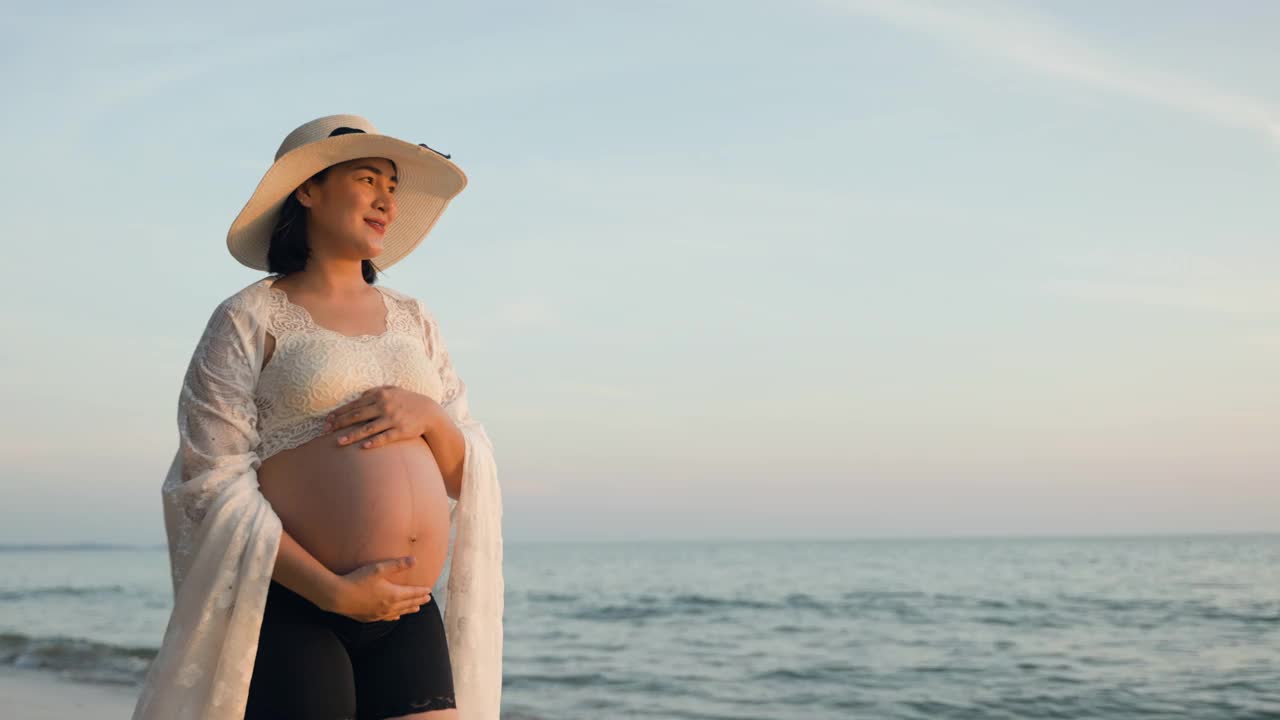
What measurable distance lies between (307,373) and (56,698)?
6.13 m

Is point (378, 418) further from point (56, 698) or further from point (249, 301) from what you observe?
point (56, 698)

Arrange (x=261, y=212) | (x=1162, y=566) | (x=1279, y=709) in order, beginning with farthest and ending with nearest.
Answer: (x=1162, y=566) → (x=1279, y=709) → (x=261, y=212)

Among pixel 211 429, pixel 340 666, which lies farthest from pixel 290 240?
pixel 340 666

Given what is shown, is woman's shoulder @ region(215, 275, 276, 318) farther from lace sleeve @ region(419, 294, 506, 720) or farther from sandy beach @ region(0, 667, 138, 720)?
sandy beach @ region(0, 667, 138, 720)

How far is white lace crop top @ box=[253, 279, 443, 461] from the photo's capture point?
8.16 ft

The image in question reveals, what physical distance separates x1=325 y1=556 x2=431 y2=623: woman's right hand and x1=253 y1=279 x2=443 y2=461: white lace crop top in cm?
33

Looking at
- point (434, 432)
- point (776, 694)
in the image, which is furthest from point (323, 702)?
point (776, 694)

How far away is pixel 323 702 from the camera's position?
230 cm

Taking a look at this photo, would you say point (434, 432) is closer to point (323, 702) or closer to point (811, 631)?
point (323, 702)

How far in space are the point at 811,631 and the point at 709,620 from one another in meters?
2.24

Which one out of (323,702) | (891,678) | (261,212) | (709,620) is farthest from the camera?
(709,620)

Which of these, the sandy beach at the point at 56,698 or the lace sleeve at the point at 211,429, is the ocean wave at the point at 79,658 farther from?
the lace sleeve at the point at 211,429

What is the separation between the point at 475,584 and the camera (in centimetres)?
274

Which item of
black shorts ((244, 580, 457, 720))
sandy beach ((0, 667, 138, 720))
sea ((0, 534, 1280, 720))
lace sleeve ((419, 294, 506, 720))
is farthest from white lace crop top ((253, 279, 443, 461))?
sea ((0, 534, 1280, 720))
